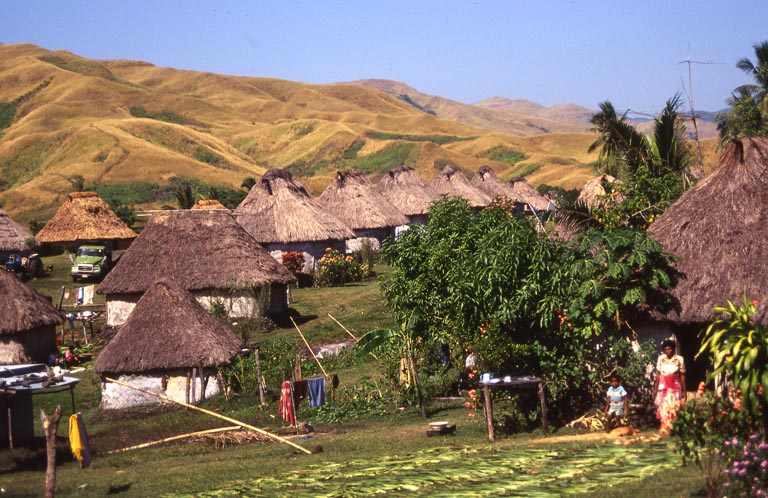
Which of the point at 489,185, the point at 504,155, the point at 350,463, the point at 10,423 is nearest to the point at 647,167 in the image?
the point at 350,463

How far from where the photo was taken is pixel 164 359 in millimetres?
20797

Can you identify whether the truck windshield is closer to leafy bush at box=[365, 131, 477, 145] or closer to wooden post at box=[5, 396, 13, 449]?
wooden post at box=[5, 396, 13, 449]

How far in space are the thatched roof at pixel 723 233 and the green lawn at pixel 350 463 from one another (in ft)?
9.94

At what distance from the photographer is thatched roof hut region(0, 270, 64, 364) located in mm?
24891

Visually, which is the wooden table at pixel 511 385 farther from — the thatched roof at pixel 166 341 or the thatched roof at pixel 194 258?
the thatched roof at pixel 194 258

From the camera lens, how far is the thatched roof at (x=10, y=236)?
42281 millimetres

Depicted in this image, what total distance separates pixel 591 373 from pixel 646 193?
7.67 m

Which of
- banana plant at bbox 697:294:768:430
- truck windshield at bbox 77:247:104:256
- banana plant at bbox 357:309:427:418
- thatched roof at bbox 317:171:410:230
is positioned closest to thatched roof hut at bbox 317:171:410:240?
thatched roof at bbox 317:171:410:230

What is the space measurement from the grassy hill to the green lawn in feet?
189

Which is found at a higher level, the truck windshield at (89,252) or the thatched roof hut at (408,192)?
the thatched roof hut at (408,192)

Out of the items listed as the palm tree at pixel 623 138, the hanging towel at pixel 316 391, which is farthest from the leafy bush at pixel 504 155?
the hanging towel at pixel 316 391

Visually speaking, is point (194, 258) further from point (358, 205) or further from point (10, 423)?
point (358, 205)

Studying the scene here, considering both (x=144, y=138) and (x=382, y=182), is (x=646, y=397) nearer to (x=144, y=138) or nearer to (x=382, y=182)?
(x=382, y=182)

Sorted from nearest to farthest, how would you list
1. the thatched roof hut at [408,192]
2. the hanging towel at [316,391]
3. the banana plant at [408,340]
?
1. the banana plant at [408,340]
2. the hanging towel at [316,391]
3. the thatched roof hut at [408,192]
